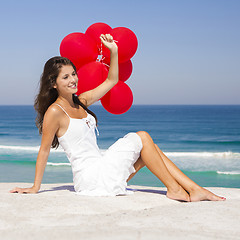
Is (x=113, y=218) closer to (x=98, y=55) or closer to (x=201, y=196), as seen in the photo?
(x=201, y=196)

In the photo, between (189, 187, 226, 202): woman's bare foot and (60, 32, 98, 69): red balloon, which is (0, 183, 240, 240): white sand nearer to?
(189, 187, 226, 202): woman's bare foot

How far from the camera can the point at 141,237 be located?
8.21 ft

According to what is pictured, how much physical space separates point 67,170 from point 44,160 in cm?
767

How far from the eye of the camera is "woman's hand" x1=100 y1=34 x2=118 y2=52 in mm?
4347

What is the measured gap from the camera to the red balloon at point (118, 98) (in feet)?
15.2

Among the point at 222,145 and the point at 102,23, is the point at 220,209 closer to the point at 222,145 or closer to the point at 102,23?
the point at 102,23

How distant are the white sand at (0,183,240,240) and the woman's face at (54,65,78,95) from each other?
115 centimetres

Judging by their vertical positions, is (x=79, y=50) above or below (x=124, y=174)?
above

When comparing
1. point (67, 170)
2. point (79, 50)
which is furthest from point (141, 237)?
point (67, 170)

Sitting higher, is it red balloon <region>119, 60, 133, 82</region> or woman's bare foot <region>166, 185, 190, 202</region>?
red balloon <region>119, 60, 133, 82</region>

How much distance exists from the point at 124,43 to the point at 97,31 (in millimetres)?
385

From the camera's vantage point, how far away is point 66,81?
394 cm

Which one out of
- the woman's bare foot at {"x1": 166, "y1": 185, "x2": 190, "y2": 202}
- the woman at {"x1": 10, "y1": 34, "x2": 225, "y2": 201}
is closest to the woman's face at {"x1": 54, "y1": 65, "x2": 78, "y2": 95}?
the woman at {"x1": 10, "y1": 34, "x2": 225, "y2": 201}

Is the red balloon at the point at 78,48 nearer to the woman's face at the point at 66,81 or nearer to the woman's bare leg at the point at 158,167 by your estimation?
the woman's face at the point at 66,81
